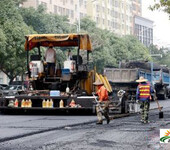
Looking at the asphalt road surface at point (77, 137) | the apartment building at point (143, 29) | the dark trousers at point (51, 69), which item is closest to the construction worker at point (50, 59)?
the dark trousers at point (51, 69)

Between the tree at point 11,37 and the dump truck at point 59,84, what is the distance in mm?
24070

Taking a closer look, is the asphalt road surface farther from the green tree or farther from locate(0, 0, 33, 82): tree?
the green tree

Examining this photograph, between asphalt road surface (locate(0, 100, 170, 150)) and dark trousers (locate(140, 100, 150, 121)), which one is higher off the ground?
dark trousers (locate(140, 100, 150, 121))

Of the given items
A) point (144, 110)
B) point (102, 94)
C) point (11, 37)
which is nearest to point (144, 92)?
point (144, 110)

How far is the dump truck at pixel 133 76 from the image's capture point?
35.2 m

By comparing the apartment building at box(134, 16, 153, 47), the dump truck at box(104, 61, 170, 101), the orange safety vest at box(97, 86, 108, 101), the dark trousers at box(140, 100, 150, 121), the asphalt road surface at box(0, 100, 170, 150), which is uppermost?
the apartment building at box(134, 16, 153, 47)

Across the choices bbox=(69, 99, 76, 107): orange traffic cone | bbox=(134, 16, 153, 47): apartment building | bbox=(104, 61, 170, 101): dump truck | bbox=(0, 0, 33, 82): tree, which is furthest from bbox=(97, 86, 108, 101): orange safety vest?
bbox=(134, 16, 153, 47): apartment building

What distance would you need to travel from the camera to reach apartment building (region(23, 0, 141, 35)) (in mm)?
95500

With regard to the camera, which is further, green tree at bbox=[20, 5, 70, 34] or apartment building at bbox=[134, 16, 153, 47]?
apartment building at bbox=[134, 16, 153, 47]

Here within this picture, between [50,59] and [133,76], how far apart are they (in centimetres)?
1222

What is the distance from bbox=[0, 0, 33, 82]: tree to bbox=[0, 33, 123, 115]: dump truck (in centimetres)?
2407

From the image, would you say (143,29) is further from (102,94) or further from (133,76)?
(102,94)

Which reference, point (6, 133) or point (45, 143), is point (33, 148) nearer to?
point (45, 143)

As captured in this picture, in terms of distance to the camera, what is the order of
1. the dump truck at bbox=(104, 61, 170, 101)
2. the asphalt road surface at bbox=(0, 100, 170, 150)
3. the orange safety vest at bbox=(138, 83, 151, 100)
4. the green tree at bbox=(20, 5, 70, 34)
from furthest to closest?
the green tree at bbox=(20, 5, 70, 34) → the dump truck at bbox=(104, 61, 170, 101) → the orange safety vest at bbox=(138, 83, 151, 100) → the asphalt road surface at bbox=(0, 100, 170, 150)
